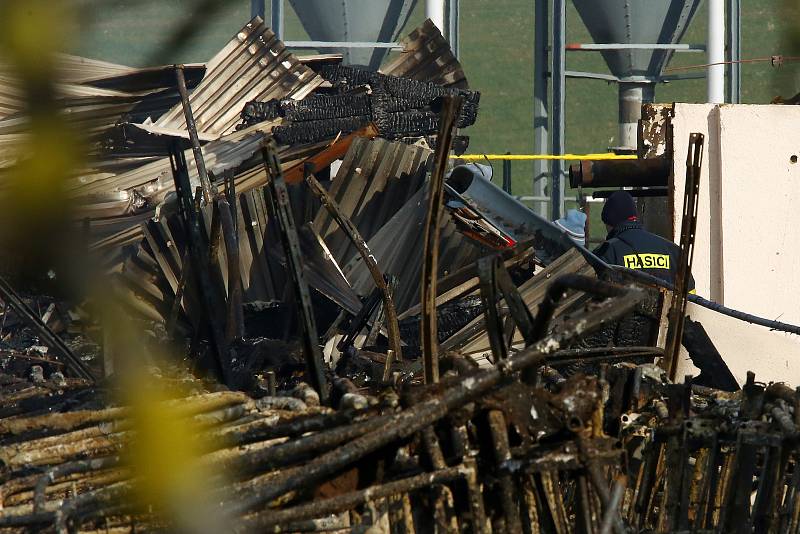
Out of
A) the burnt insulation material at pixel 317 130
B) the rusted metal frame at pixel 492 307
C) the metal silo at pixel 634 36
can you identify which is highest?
the metal silo at pixel 634 36

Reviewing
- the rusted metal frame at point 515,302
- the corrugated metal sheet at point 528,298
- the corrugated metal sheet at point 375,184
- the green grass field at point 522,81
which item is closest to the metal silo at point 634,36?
the corrugated metal sheet at point 375,184

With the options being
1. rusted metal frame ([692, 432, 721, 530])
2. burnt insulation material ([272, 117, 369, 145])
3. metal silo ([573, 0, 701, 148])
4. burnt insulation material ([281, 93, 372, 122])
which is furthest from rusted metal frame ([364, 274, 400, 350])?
metal silo ([573, 0, 701, 148])

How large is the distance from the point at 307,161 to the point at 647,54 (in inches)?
343

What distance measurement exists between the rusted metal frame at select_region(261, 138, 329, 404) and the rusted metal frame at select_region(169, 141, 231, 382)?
199cm

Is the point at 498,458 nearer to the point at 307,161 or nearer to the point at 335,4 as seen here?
the point at 307,161

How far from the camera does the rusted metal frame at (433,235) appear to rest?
2.55 m

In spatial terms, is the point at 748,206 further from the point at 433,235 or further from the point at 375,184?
the point at 433,235

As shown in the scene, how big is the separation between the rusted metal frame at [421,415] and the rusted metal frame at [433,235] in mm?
501

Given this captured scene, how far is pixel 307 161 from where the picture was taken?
356 inches

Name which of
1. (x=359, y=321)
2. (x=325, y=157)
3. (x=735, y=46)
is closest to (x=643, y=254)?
(x=359, y=321)

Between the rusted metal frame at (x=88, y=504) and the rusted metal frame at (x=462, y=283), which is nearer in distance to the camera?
the rusted metal frame at (x=88, y=504)

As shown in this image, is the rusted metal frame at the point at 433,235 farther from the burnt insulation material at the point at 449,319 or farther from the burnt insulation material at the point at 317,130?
the burnt insulation material at the point at 317,130

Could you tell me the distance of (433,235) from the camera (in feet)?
8.37

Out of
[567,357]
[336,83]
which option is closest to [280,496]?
[567,357]
